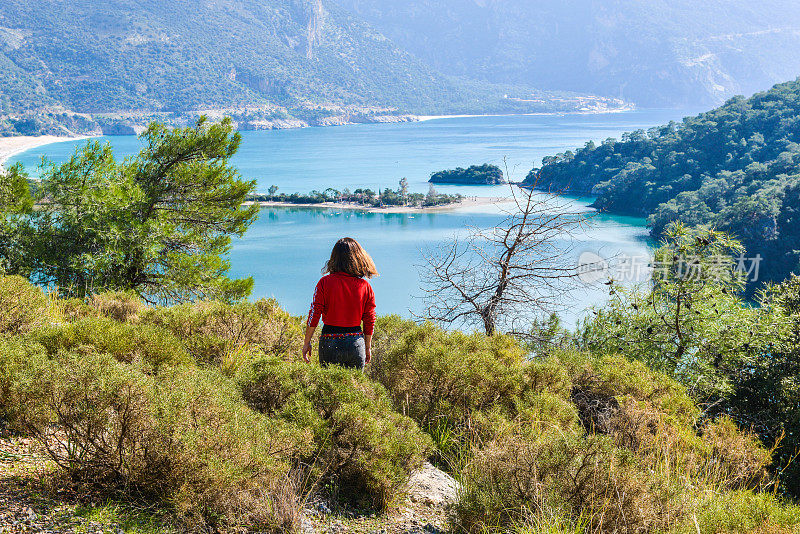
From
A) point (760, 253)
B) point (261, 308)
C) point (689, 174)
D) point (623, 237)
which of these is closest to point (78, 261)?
point (261, 308)

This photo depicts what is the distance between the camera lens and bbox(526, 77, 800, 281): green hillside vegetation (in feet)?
128

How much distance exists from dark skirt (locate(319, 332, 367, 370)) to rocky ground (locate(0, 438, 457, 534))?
85 cm

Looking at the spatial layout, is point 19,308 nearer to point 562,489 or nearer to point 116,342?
point 116,342

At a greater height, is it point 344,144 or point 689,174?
point 344,144

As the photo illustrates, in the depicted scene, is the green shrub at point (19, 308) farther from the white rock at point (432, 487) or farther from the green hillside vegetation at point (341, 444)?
the white rock at point (432, 487)

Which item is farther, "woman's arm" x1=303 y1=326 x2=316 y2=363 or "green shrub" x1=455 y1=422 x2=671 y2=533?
"woman's arm" x1=303 y1=326 x2=316 y2=363

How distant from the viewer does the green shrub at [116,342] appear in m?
3.52

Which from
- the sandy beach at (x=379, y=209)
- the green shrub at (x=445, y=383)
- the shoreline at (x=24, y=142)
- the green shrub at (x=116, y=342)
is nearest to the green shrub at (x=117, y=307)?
the green shrub at (x=116, y=342)

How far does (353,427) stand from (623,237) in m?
52.9

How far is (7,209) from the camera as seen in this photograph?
9.99 metres

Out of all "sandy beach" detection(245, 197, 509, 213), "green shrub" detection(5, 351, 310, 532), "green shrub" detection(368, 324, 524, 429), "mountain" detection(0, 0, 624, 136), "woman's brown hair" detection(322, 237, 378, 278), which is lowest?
"sandy beach" detection(245, 197, 509, 213)

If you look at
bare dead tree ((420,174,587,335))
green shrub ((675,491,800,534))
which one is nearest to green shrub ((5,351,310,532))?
green shrub ((675,491,800,534))

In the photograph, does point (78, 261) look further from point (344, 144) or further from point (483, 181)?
point (344, 144)

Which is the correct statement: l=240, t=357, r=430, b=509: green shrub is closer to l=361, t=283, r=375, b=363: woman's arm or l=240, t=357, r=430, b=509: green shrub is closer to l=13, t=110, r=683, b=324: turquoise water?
l=361, t=283, r=375, b=363: woman's arm
